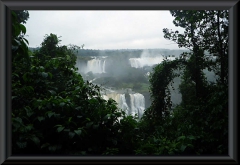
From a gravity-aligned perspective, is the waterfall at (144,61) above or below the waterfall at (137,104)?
above

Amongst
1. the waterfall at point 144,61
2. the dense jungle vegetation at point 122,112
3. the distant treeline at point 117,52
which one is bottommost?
the dense jungle vegetation at point 122,112

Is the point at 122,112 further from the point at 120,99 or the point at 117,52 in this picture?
the point at 117,52

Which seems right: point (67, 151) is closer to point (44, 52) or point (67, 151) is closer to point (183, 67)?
point (44, 52)

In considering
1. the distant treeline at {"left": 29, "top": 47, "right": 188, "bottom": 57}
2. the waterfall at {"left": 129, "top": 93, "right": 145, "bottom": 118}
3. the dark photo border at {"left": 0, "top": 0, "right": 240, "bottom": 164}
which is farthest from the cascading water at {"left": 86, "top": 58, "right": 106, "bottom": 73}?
the dark photo border at {"left": 0, "top": 0, "right": 240, "bottom": 164}
